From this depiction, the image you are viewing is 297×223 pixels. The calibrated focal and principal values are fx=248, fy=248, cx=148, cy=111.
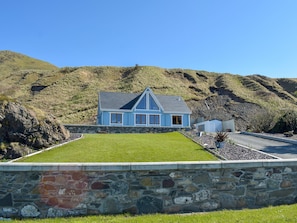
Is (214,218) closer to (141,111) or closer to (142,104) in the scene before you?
(141,111)

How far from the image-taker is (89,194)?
6312 mm

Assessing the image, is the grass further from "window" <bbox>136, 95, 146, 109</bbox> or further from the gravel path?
"window" <bbox>136, 95, 146, 109</bbox>

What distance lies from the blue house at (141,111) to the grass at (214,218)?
974 inches

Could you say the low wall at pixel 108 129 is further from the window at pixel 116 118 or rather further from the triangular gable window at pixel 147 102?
the triangular gable window at pixel 147 102

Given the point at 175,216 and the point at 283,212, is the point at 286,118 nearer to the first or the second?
the point at 283,212

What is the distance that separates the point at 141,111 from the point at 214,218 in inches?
1043

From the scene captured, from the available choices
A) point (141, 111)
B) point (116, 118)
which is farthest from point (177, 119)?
point (116, 118)

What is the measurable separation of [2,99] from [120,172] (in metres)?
6.55

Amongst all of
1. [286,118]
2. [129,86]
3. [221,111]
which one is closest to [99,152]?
[286,118]

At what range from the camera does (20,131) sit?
32.4ft

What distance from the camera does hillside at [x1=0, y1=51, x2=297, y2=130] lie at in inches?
2099

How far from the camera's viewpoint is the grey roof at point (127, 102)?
102ft

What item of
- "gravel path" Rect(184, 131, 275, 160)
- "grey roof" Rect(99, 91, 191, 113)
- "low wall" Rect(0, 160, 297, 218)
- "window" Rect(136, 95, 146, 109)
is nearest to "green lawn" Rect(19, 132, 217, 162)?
"gravel path" Rect(184, 131, 275, 160)

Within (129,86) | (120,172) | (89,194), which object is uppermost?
(129,86)
